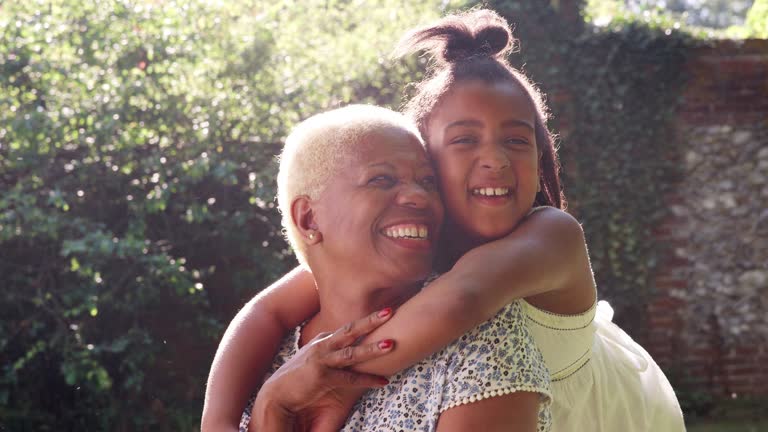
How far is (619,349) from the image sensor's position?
10.8 feet

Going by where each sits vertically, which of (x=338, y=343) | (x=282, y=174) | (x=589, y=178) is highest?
(x=282, y=174)

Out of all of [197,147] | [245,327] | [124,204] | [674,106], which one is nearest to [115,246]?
[124,204]

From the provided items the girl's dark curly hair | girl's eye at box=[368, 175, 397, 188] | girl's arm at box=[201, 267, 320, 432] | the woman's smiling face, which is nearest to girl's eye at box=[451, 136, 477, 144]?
the girl's dark curly hair

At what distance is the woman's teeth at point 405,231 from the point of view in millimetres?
2287

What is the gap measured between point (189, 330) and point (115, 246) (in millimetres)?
823

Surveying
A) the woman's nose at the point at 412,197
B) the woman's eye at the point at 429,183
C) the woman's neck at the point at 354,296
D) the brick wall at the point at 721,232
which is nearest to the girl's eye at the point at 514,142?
the woman's eye at the point at 429,183

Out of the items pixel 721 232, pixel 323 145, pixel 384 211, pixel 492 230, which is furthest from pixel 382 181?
pixel 721 232

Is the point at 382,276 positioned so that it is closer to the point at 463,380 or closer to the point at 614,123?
the point at 463,380

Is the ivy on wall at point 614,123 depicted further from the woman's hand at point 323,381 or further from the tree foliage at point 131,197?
the woman's hand at point 323,381

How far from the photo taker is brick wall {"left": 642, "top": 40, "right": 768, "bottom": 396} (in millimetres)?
7789

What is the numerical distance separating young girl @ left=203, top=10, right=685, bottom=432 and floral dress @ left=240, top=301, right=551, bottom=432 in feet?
0.61

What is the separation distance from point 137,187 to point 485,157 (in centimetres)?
399

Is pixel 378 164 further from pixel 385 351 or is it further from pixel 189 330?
pixel 189 330

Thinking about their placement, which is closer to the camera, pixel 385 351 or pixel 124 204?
pixel 385 351
